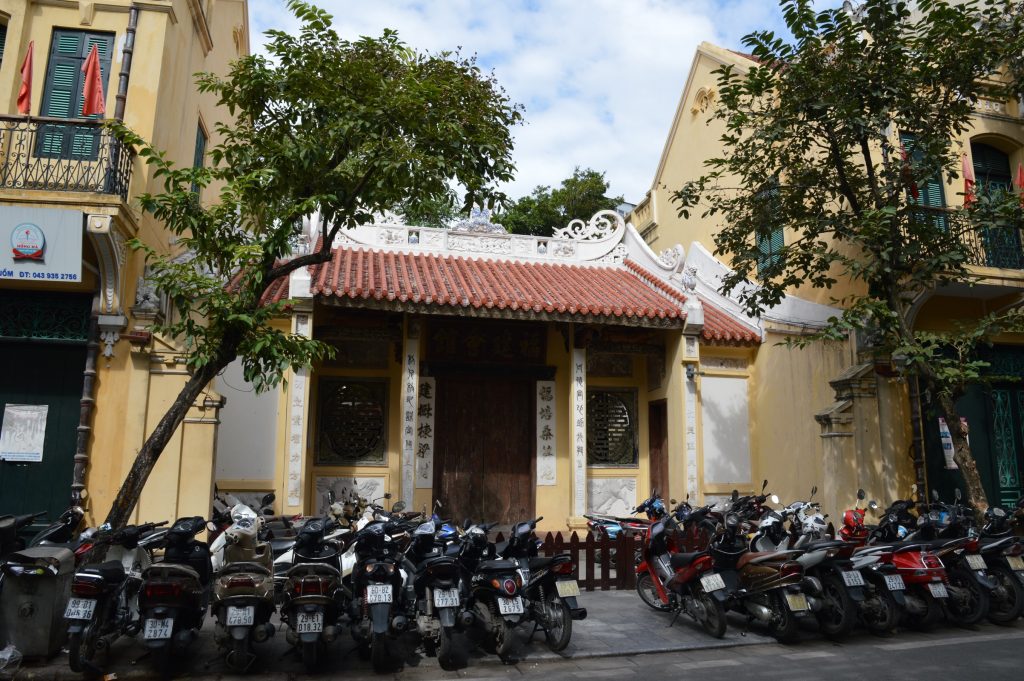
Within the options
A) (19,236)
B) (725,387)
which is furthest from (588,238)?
(19,236)

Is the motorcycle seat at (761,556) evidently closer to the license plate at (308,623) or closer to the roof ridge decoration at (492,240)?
the license plate at (308,623)

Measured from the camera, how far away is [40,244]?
8.16 metres

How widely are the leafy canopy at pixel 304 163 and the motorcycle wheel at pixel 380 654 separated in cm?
246

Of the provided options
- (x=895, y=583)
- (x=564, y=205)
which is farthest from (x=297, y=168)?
(x=564, y=205)

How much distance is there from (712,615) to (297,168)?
595cm

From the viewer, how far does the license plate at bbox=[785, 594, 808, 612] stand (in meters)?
6.21

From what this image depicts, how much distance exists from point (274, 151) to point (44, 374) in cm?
475

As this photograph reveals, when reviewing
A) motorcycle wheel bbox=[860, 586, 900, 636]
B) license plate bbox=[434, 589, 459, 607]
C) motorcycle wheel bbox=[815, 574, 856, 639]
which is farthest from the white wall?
motorcycle wheel bbox=[860, 586, 900, 636]

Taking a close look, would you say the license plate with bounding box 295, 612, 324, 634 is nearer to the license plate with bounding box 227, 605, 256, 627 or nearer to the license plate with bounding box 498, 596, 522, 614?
the license plate with bounding box 227, 605, 256, 627

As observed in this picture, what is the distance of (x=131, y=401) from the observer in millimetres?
8844

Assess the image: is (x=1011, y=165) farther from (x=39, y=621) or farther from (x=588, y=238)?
(x=39, y=621)

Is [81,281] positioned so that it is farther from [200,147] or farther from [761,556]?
[761,556]

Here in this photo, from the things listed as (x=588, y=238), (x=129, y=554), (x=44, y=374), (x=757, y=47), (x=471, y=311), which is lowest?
(x=129, y=554)

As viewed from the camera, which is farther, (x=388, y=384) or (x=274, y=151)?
(x=388, y=384)
